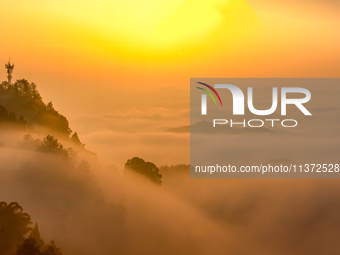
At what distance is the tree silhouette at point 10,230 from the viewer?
54781 mm

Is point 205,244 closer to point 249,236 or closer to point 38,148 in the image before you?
point 249,236

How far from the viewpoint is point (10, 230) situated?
55.0 metres

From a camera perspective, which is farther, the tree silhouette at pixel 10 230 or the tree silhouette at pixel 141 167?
the tree silhouette at pixel 141 167

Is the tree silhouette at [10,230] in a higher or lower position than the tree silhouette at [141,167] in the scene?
lower

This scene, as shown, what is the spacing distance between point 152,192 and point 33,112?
38.5 m

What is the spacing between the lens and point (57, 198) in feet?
264

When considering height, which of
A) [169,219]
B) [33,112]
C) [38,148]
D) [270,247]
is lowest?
[270,247]

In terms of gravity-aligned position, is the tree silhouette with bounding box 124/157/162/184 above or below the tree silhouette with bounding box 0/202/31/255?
above

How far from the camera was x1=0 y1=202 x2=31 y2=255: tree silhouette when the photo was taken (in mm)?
54781

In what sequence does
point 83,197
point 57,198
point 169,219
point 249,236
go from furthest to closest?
point 249,236
point 169,219
point 83,197
point 57,198

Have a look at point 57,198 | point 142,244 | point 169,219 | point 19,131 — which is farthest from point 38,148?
point 169,219

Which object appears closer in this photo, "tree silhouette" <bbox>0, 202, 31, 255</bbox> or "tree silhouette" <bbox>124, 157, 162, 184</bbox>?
"tree silhouette" <bbox>0, 202, 31, 255</bbox>

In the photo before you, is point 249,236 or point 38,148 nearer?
point 38,148

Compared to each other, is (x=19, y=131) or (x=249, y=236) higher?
(x=19, y=131)
